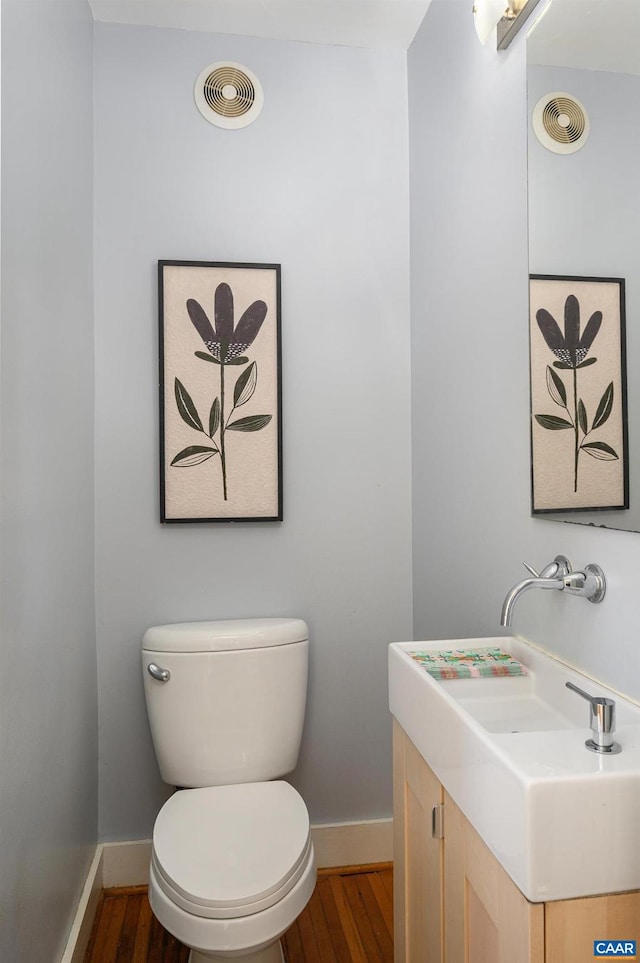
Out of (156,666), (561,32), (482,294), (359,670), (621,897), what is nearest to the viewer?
(621,897)

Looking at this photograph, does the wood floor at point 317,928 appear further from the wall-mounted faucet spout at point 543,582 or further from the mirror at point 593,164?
the mirror at point 593,164

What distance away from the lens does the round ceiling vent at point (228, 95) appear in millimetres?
2004

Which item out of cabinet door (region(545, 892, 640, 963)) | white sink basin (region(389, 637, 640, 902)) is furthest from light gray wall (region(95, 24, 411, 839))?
cabinet door (region(545, 892, 640, 963))

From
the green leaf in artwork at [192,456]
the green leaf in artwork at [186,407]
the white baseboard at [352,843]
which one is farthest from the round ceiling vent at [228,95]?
the white baseboard at [352,843]

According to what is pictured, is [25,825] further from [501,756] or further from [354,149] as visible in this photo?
[354,149]

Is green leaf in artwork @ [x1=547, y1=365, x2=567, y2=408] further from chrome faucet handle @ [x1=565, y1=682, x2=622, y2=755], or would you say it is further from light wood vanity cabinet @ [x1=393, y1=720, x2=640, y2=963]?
light wood vanity cabinet @ [x1=393, y1=720, x2=640, y2=963]

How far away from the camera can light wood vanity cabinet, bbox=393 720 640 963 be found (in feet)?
2.60

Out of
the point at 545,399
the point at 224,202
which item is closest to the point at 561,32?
the point at 545,399

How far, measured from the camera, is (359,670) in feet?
6.95

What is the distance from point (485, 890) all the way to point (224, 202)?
6.09ft

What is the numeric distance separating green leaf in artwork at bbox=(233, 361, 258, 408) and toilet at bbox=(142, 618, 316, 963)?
658 mm

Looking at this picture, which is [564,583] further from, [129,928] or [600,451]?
[129,928]

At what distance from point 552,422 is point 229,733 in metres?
1.19

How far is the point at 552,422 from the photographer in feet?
4.22
